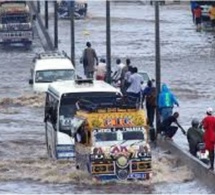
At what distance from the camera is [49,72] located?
40.0 meters

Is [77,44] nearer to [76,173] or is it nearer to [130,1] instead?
[130,1]

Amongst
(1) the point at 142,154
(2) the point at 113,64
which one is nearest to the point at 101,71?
(2) the point at 113,64

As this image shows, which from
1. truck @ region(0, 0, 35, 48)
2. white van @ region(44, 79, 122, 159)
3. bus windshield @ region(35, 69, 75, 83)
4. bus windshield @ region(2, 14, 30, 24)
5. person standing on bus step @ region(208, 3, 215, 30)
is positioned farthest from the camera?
person standing on bus step @ region(208, 3, 215, 30)

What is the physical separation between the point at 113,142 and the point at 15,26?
35361 mm

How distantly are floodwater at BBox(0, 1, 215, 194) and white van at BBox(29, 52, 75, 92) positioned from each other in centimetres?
48

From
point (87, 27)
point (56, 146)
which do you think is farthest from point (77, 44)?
point (56, 146)

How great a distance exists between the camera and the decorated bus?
74.4 feet

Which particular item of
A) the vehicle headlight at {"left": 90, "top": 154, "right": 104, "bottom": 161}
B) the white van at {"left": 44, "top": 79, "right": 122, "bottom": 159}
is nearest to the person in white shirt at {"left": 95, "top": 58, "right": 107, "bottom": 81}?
the white van at {"left": 44, "top": 79, "right": 122, "bottom": 159}

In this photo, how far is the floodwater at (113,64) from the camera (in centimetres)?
2305

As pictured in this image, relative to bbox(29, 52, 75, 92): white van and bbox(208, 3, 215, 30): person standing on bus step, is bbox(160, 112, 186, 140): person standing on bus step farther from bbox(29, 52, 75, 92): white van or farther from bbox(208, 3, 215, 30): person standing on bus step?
bbox(208, 3, 215, 30): person standing on bus step

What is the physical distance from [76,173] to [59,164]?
4.58ft

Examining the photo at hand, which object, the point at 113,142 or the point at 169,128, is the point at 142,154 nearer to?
the point at 113,142

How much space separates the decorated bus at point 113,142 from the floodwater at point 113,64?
226mm

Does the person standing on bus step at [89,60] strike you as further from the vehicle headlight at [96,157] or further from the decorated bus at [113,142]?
the vehicle headlight at [96,157]
